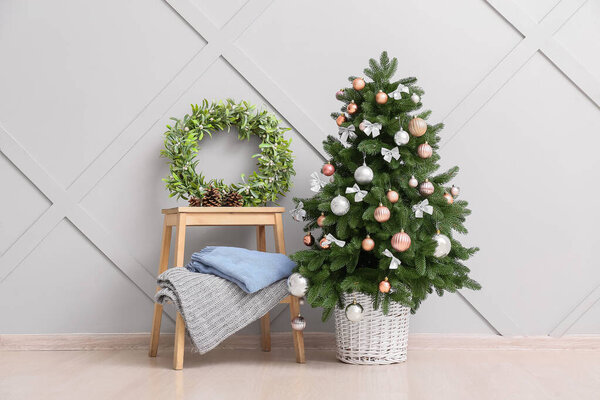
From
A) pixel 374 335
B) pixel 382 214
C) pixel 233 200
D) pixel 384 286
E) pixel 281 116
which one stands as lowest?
pixel 374 335

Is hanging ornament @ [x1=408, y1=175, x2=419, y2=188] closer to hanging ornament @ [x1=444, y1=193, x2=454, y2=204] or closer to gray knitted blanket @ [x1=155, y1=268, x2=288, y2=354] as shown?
hanging ornament @ [x1=444, y1=193, x2=454, y2=204]

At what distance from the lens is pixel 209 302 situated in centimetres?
201

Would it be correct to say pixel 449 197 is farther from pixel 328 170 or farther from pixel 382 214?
pixel 328 170

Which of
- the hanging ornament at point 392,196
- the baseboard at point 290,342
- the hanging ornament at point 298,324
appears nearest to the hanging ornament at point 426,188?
the hanging ornament at point 392,196

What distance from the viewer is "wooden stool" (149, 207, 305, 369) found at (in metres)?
2.13

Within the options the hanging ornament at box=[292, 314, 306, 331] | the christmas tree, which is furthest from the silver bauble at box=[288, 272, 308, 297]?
the hanging ornament at box=[292, 314, 306, 331]

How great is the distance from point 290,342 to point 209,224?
0.65 meters

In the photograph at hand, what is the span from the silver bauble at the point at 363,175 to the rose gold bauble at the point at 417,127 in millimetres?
203

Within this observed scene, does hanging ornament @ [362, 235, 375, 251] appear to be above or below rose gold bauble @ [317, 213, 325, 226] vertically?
below

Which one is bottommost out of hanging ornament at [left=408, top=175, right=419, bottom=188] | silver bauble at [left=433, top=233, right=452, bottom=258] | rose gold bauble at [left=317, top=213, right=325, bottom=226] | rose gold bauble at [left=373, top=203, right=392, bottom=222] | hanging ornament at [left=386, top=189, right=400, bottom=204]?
silver bauble at [left=433, top=233, right=452, bottom=258]

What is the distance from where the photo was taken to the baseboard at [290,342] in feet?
7.94

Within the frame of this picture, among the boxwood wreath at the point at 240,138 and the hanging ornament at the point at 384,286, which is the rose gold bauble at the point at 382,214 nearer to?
the hanging ornament at the point at 384,286

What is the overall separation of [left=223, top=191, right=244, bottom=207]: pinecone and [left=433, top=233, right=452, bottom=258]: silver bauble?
778mm

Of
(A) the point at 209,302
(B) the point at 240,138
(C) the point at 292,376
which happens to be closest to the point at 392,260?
(C) the point at 292,376
